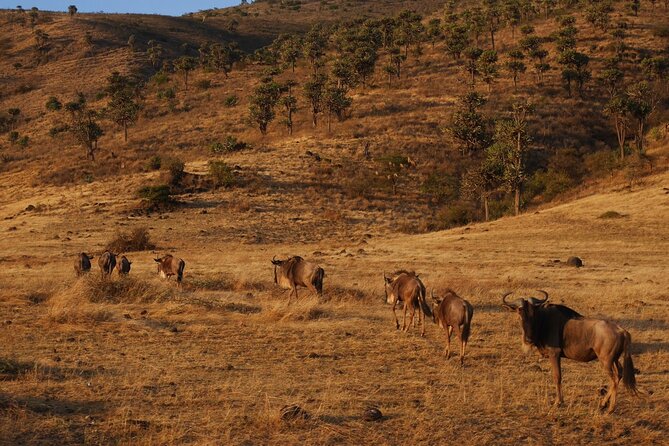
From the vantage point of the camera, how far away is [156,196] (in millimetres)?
48500

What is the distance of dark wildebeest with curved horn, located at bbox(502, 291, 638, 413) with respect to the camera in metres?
9.05

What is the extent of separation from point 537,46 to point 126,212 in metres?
63.2

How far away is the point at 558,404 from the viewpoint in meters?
9.57

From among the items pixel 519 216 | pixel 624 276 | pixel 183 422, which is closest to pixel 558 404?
pixel 183 422

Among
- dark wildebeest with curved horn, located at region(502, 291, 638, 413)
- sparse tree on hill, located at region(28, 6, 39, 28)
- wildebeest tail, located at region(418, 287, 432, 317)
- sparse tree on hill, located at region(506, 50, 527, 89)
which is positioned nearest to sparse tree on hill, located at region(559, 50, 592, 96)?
sparse tree on hill, located at region(506, 50, 527, 89)

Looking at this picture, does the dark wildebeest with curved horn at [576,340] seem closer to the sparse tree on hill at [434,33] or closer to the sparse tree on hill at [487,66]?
the sparse tree on hill at [487,66]

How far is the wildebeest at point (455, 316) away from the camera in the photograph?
39.9 feet

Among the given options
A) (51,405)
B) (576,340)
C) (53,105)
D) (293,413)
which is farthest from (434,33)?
(51,405)

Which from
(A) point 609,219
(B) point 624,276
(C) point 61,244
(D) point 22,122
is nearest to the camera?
(B) point 624,276

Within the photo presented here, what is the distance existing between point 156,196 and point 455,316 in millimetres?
39786

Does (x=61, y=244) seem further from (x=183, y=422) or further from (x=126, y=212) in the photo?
(x=183, y=422)

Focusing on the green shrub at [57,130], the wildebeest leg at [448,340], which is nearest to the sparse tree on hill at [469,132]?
the wildebeest leg at [448,340]

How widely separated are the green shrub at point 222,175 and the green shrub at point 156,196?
5601mm

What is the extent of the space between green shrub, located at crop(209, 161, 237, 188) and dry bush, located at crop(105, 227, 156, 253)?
18200 millimetres
